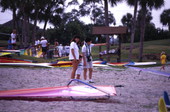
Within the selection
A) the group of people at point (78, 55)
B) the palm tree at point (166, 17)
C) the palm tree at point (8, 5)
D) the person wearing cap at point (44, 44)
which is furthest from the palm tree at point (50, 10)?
the palm tree at point (166, 17)

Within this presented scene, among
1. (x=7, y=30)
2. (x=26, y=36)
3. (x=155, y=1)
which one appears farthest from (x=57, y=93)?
(x=7, y=30)

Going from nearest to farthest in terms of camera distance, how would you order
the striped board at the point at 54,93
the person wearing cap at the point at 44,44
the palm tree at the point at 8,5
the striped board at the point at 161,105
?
the striped board at the point at 161,105 < the striped board at the point at 54,93 < the person wearing cap at the point at 44,44 < the palm tree at the point at 8,5

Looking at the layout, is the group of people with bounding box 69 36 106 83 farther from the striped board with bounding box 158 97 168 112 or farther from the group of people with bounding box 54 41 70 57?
the group of people with bounding box 54 41 70 57

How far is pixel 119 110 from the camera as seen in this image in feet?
19.8

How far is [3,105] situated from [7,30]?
2065 inches

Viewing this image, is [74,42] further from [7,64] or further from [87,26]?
[87,26]

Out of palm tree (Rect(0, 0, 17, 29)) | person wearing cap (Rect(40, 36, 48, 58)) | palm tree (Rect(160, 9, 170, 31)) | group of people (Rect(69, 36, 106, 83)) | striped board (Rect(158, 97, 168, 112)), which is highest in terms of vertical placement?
palm tree (Rect(160, 9, 170, 31))

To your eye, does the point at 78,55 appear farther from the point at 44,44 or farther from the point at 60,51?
the point at 60,51

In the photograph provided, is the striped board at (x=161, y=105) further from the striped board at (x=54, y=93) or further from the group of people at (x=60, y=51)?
the group of people at (x=60, y=51)

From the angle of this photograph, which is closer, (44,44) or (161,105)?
(161,105)

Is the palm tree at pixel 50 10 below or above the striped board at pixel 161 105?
above

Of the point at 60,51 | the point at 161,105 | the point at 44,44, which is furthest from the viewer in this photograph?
the point at 60,51

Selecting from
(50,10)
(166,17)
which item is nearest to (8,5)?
(50,10)

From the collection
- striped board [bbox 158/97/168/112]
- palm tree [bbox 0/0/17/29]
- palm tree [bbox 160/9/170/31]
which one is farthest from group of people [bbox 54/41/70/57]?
palm tree [bbox 160/9/170/31]
